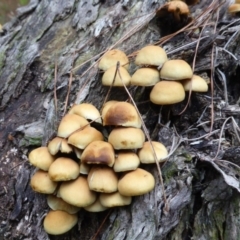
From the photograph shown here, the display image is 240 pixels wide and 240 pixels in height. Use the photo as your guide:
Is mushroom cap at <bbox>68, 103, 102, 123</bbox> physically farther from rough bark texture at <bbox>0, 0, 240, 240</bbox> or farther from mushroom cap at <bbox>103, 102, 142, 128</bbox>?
rough bark texture at <bbox>0, 0, 240, 240</bbox>

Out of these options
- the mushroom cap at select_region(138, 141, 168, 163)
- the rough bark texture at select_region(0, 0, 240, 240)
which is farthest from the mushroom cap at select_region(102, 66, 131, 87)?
the mushroom cap at select_region(138, 141, 168, 163)

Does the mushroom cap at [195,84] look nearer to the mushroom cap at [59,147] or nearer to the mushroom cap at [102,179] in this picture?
the mushroom cap at [102,179]

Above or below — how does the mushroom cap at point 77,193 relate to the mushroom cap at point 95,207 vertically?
above

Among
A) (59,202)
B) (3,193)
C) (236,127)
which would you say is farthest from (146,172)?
(3,193)

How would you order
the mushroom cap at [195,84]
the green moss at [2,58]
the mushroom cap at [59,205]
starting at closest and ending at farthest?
the mushroom cap at [59,205]
the mushroom cap at [195,84]
the green moss at [2,58]

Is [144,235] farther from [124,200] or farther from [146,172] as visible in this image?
[146,172]

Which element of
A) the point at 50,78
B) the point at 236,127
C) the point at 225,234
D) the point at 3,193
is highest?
the point at 50,78

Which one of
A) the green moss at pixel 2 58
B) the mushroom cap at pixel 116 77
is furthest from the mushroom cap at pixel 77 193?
the green moss at pixel 2 58
